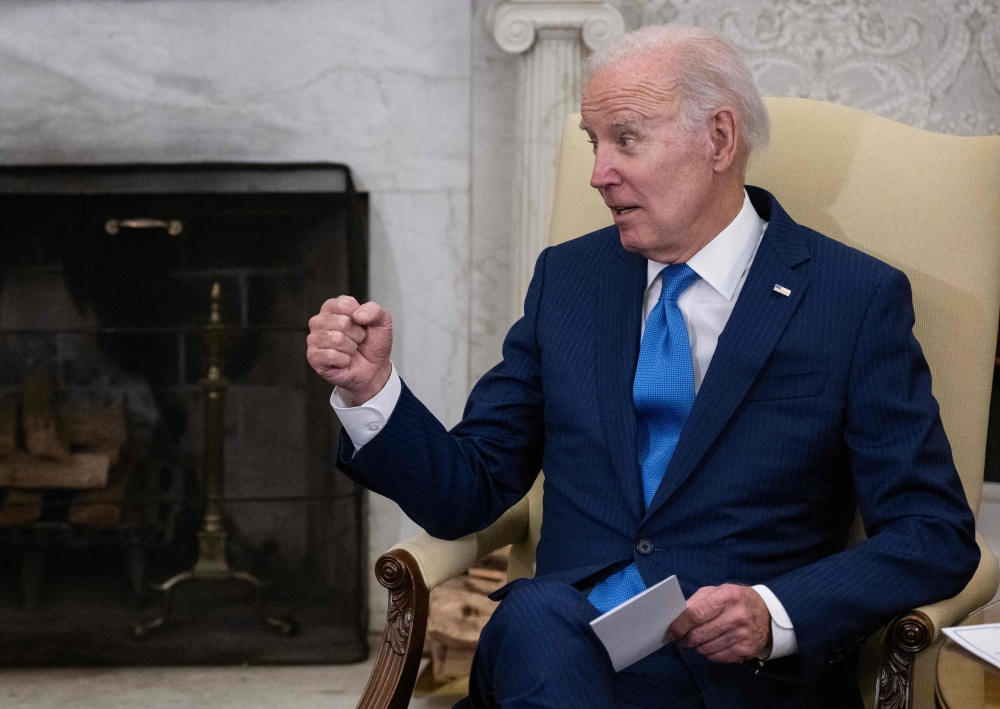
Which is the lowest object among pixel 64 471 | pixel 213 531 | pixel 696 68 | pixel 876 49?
pixel 213 531

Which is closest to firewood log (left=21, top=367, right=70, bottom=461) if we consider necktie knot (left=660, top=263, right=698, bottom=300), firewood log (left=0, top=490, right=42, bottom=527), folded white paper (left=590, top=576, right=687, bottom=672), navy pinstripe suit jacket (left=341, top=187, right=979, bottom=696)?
firewood log (left=0, top=490, right=42, bottom=527)

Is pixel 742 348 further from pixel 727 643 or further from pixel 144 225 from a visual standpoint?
pixel 144 225

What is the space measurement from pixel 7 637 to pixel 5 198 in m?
1.08

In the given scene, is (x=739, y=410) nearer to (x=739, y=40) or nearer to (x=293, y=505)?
(x=739, y=40)

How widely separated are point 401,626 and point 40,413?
5.37ft

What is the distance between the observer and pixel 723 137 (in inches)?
57.4

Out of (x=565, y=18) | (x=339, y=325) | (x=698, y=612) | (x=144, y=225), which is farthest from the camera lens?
(x=144, y=225)

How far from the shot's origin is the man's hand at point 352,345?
4.12 ft

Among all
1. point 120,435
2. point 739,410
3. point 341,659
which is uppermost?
point 739,410

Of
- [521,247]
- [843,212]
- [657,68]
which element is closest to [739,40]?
[521,247]

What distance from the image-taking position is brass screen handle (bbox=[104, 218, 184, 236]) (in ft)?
8.37

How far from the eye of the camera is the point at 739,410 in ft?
4.41

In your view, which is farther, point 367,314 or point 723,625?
point 367,314

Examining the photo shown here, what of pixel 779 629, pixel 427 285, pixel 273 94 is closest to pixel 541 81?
pixel 427 285
